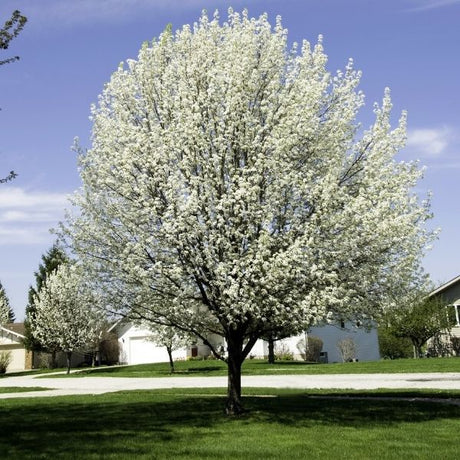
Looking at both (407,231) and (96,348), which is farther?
(96,348)

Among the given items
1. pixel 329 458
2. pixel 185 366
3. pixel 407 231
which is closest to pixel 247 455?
pixel 329 458

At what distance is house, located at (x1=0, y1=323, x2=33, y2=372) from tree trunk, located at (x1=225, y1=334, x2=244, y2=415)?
6018cm

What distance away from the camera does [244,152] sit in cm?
1493

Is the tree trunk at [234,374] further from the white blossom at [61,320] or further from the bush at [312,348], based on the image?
the bush at [312,348]

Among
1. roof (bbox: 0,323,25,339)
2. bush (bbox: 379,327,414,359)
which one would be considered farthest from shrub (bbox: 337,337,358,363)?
roof (bbox: 0,323,25,339)

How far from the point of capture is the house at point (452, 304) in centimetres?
5028

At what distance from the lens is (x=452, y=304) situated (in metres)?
51.1

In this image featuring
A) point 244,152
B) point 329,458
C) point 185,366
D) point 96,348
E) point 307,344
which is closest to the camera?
point 329,458

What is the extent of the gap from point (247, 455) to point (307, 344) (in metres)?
46.1

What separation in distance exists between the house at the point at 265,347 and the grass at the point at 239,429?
33.0m

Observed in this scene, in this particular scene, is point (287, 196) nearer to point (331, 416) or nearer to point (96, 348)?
point (331, 416)

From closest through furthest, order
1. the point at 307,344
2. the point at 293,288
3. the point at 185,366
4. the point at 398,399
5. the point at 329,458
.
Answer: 1. the point at 329,458
2. the point at 293,288
3. the point at 398,399
4. the point at 185,366
5. the point at 307,344

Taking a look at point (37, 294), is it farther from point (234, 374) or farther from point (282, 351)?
point (234, 374)

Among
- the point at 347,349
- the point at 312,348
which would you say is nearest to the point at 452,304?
the point at 347,349
